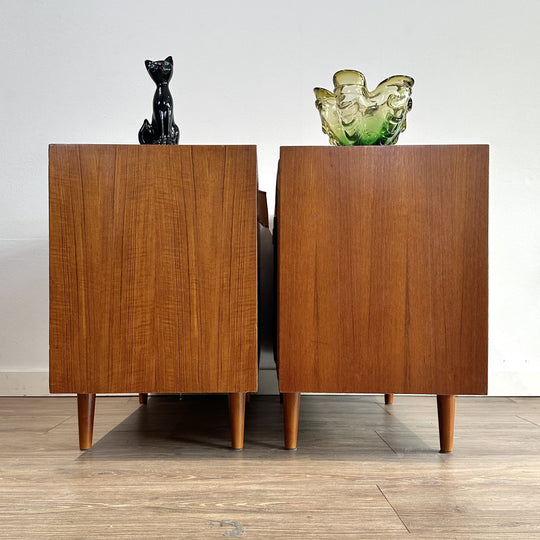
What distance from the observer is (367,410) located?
61.4 inches

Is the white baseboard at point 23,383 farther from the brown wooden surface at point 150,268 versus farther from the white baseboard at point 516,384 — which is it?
the white baseboard at point 516,384

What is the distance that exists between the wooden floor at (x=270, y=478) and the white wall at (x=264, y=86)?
1.98ft

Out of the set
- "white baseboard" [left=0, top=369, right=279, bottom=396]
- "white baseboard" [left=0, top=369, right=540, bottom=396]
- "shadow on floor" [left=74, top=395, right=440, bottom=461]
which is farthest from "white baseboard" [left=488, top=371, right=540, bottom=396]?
"white baseboard" [left=0, top=369, right=279, bottom=396]

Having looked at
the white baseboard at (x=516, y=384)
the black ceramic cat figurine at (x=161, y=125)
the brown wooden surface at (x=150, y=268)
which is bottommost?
the white baseboard at (x=516, y=384)

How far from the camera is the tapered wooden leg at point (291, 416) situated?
1.10m

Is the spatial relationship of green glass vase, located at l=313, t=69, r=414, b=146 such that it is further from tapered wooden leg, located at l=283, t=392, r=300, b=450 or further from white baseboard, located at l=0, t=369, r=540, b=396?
white baseboard, located at l=0, t=369, r=540, b=396

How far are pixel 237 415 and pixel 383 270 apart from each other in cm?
42

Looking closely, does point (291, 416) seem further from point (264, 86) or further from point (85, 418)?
point (264, 86)

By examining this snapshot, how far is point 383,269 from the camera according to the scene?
1063 millimetres

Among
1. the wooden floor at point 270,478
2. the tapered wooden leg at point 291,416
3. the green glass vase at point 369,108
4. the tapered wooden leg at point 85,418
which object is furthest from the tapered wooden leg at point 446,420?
the tapered wooden leg at point 85,418

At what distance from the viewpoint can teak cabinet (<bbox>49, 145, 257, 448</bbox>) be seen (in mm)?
1058

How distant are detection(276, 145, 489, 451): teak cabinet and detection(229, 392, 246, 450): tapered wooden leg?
0.10 metres

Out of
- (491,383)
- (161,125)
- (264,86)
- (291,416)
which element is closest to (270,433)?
(291,416)

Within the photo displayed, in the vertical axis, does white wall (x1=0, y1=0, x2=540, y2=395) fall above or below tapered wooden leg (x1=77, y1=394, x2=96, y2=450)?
above
